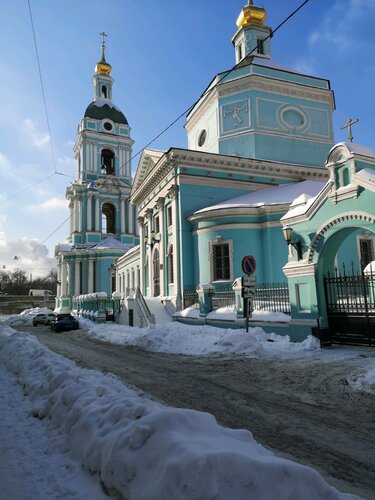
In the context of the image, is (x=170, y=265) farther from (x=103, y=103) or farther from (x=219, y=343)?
(x=103, y=103)

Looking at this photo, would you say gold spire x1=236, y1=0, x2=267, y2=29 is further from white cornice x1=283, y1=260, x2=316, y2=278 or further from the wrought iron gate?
the wrought iron gate

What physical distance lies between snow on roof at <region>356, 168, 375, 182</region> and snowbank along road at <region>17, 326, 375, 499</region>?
5.01 meters

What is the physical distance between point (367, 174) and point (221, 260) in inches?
437

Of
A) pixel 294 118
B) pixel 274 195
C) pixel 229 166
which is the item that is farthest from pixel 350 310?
pixel 294 118

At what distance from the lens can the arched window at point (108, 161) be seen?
163 feet

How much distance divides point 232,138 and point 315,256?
50.7 feet

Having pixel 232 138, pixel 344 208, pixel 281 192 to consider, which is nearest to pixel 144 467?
pixel 344 208

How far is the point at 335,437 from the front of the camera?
4730 mm

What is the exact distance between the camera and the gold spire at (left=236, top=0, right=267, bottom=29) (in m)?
30.0

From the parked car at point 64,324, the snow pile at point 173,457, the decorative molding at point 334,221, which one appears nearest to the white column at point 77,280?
the parked car at point 64,324

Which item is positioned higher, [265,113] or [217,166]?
[265,113]

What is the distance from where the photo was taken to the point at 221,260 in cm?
2138

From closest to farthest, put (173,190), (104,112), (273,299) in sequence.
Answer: (273,299), (173,190), (104,112)

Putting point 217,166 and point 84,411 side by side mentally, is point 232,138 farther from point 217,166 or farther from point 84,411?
point 84,411
